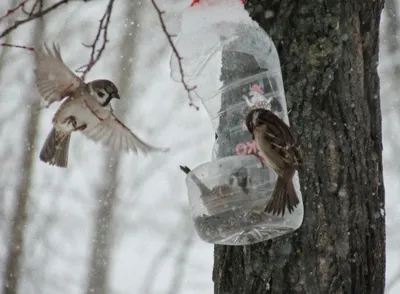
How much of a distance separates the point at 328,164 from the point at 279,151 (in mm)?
390

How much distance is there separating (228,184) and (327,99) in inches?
21.0

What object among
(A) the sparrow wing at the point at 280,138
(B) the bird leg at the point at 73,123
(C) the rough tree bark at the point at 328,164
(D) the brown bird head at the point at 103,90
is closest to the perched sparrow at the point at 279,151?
(A) the sparrow wing at the point at 280,138

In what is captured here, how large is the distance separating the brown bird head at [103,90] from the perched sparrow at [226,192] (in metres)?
0.49

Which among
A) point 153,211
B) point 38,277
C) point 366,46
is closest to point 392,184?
point 153,211

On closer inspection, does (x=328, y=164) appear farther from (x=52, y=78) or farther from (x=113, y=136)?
(x=52, y=78)

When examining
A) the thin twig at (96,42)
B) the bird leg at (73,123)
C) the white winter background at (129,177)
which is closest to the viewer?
the thin twig at (96,42)

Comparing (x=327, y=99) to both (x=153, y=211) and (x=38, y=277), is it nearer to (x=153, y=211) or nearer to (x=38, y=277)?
(x=38, y=277)

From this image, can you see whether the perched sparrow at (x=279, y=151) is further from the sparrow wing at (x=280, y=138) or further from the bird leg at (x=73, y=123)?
the bird leg at (x=73, y=123)

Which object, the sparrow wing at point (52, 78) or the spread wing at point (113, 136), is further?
the spread wing at point (113, 136)

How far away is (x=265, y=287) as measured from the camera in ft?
10.7

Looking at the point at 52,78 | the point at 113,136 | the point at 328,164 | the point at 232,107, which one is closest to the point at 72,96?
the point at 52,78

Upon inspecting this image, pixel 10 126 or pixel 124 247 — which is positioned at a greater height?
pixel 10 126

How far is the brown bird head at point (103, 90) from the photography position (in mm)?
3236

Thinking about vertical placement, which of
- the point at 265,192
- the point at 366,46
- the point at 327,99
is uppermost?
the point at 366,46
